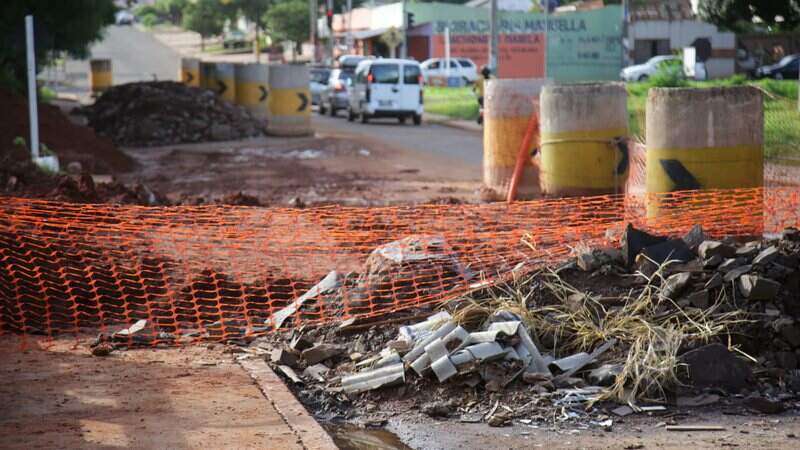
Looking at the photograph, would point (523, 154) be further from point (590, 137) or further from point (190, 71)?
point (190, 71)

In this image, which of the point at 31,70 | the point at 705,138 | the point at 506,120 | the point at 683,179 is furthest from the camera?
the point at 31,70

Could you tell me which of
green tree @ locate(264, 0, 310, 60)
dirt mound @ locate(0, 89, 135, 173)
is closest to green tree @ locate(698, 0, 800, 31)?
dirt mound @ locate(0, 89, 135, 173)

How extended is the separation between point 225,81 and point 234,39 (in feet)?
214

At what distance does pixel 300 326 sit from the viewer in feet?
27.3

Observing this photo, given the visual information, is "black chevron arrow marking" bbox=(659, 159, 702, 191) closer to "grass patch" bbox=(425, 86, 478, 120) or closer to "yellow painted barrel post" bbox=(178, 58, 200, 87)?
"grass patch" bbox=(425, 86, 478, 120)

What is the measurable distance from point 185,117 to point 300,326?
76.2 ft

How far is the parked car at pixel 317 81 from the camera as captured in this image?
43062 mm

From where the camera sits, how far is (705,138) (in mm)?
10062

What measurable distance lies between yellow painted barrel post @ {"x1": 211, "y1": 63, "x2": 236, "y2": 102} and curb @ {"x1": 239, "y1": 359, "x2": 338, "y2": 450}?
28.0 m

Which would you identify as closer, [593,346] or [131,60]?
[593,346]

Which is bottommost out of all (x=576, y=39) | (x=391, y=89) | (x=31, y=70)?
(x=391, y=89)

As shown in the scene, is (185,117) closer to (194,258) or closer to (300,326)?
(194,258)

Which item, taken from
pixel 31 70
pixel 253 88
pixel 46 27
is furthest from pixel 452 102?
pixel 31 70

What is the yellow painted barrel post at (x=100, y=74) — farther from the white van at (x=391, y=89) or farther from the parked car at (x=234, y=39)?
the parked car at (x=234, y=39)
